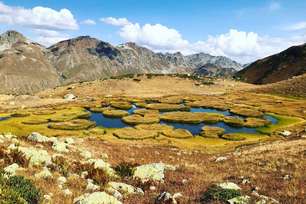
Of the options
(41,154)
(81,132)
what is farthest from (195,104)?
(41,154)

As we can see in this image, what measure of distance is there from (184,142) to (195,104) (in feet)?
232

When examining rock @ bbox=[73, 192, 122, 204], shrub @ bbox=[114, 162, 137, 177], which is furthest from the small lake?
rock @ bbox=[73, 192, 122, 204]

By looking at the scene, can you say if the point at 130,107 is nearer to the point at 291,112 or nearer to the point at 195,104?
the point at 195,104

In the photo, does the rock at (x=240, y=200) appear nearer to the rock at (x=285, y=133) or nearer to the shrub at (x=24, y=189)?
the shrub at (x=24, y=189)

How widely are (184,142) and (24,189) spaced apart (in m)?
66.7

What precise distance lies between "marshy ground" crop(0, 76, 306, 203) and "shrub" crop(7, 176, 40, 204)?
2.96ft

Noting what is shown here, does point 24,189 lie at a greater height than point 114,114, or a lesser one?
greater

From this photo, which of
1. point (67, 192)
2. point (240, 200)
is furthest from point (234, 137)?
point (67, 192)

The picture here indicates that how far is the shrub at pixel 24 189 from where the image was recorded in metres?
14.8

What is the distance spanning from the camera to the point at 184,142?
80.7m

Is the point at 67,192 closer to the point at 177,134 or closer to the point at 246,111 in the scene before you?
the point at 177,134

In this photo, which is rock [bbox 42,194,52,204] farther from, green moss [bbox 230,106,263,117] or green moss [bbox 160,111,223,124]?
green moss [bbox 230,106,263,117]

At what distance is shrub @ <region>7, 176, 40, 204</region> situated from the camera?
1475 centimetres

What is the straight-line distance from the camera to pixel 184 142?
80.7 metres
